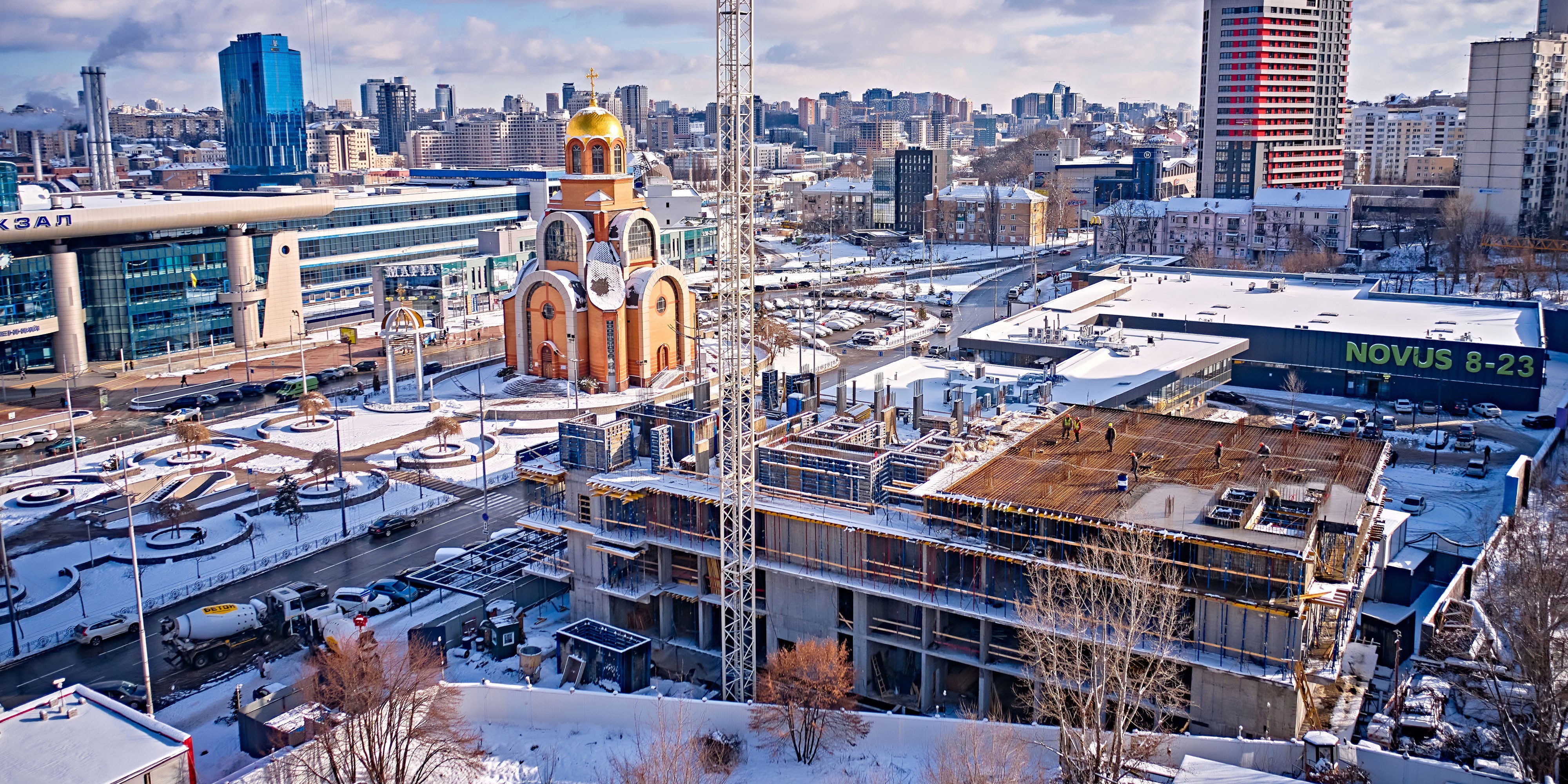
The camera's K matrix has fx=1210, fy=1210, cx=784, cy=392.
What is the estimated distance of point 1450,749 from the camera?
23734 millimetres

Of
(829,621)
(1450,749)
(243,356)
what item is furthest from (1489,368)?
(243,356)

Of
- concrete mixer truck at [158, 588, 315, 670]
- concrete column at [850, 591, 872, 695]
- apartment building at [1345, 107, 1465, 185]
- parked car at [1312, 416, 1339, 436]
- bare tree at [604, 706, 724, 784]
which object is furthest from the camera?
apartment building at [1345, 107, 1465, 185]

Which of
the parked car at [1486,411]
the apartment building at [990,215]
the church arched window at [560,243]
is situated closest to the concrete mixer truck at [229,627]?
the church arched window at [560,243]

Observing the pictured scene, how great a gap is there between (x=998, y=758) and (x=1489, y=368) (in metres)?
45.1

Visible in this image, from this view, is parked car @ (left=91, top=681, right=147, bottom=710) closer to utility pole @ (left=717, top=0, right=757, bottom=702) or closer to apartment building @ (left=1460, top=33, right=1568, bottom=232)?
utility pole @ (left=717, top=0, right=757, bottom=702)

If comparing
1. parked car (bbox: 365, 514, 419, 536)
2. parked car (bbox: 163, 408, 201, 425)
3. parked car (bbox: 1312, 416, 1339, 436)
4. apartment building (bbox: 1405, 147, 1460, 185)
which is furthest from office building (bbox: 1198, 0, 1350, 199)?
parked car (bbox: 365, 514, 419, 536)

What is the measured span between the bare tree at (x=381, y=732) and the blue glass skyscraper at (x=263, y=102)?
550ft

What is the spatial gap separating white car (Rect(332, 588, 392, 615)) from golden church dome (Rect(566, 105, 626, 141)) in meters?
30.0

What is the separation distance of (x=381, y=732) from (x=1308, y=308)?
58.1m

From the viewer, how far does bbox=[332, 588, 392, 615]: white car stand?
33500 mm

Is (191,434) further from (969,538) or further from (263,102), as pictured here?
(263,102)

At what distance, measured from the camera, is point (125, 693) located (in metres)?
28.2

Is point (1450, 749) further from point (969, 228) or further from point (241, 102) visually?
point (241, 102)

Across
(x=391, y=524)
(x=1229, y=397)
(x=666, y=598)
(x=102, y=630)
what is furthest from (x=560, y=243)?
(x=1229, y=397)
